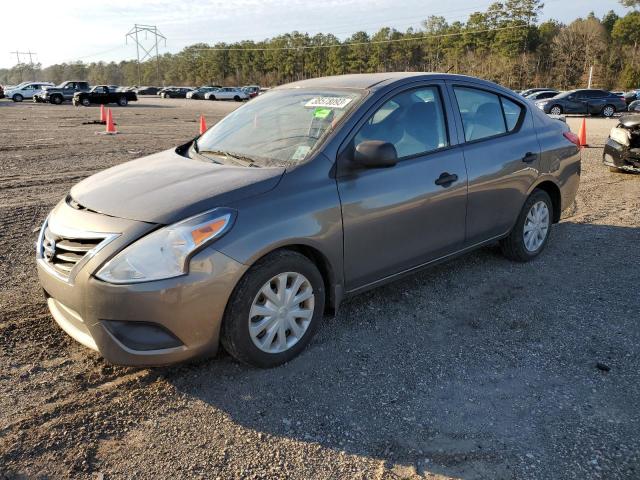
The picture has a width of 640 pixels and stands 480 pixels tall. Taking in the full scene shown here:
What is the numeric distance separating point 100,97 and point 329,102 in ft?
134

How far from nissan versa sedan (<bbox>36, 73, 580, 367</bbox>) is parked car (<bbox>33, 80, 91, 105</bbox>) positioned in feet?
141

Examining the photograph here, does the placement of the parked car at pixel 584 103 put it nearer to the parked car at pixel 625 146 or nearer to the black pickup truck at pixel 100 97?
the parked car at pixel 625 146

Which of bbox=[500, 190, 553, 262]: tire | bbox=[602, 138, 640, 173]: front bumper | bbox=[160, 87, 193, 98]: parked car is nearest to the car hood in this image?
bbox=[500, 190, 553, 262]: tire

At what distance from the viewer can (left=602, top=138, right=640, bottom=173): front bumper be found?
8.96 m

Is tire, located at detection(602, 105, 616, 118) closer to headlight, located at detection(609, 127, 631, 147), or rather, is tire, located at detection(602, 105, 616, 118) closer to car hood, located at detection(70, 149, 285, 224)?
headlight, located at detection(609, 127, 631, 147)

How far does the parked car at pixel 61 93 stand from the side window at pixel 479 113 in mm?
43285

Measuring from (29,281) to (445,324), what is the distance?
3395 millimetres

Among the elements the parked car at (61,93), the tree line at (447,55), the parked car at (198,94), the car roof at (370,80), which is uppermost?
the tree line at (447,55)

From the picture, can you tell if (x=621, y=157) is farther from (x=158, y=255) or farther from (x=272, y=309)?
(x=158, y=255)

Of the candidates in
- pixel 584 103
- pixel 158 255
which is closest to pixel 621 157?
pixel 158 255

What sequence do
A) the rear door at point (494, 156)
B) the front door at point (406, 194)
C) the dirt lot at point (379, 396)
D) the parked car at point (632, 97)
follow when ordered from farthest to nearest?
the parked car at point (632, 97), the rear door at point (494, 156), the front door at point (406, 194), the dirt lot at point (379, 396)

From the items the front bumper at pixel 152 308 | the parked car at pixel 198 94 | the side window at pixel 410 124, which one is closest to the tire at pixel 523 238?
the side window at pixel 410 124

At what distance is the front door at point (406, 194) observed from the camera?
3504mm

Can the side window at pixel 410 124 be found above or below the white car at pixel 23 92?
below
